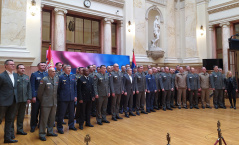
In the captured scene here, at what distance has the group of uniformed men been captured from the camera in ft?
11.5

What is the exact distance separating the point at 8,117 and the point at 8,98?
1.22 feet

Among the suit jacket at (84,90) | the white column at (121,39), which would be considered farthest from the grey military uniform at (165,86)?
the suit jacket at (84,90)

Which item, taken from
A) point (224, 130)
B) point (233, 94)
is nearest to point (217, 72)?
point (233, 94)

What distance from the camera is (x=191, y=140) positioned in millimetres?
3406

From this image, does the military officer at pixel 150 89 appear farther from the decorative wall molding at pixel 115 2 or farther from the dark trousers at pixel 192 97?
the decorative wall molding at pixel 115 2

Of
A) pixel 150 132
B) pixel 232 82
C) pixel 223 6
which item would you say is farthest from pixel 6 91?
pixel 223 6

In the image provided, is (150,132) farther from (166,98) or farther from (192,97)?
(192,97)

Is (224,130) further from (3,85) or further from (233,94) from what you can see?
(3,85)

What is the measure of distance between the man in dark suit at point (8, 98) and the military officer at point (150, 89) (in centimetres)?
389

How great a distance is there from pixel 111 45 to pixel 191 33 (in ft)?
15.0

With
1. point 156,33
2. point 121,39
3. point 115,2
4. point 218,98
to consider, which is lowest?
point 218,98

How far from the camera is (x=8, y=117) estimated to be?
11.2 feet

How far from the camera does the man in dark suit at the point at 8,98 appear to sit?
330 centimetres

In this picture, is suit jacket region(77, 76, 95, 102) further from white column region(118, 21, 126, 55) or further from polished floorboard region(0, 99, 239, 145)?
white column region(118, 21, 126, 55)
